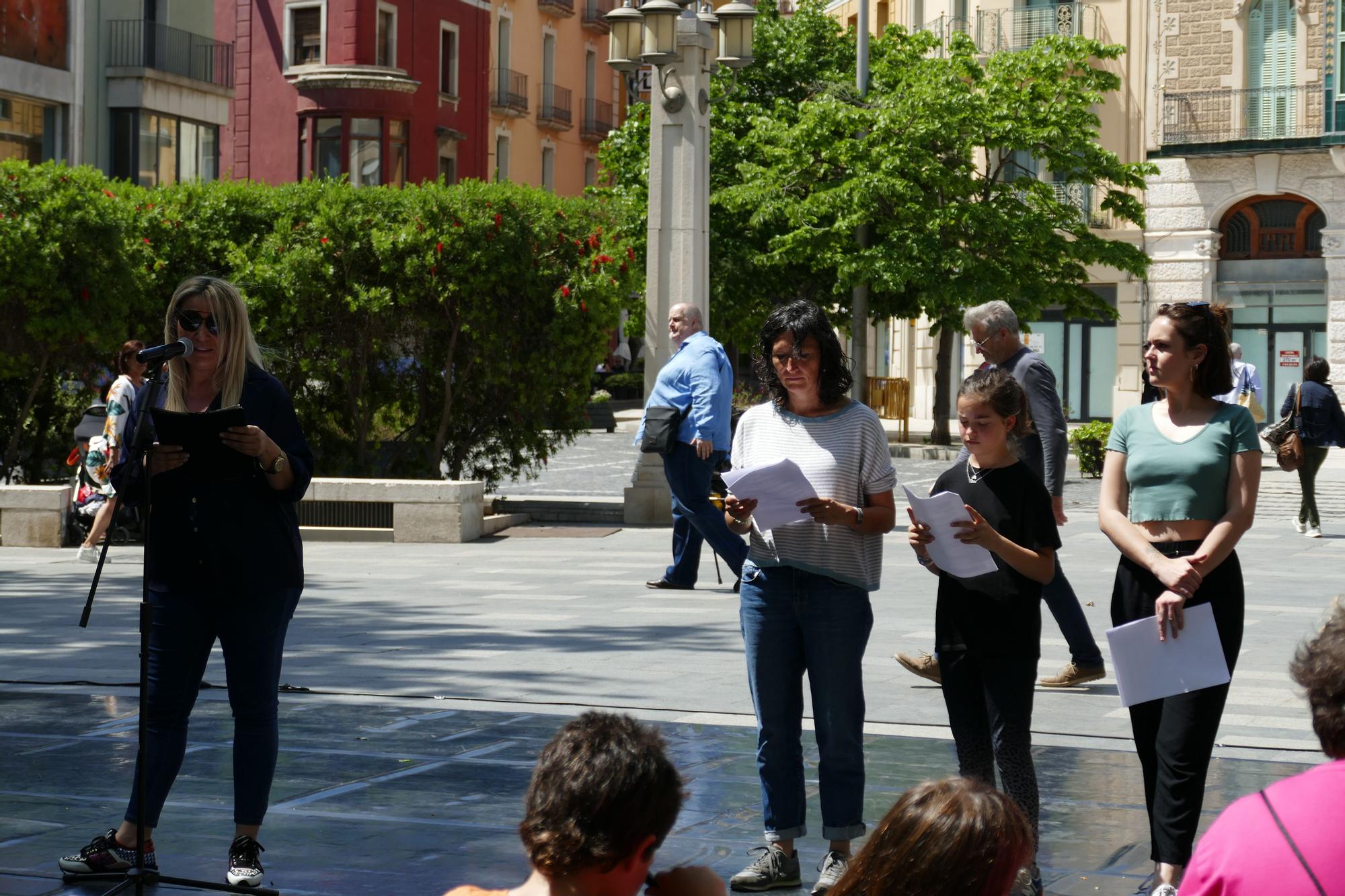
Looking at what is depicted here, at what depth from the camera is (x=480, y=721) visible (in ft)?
25.9

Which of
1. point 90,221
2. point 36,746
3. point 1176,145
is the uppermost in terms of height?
point 1176,145

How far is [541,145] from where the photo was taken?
61688 millimetres

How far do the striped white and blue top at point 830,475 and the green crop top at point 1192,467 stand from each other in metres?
0.72

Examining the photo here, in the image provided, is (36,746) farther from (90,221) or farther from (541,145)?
(541,145)

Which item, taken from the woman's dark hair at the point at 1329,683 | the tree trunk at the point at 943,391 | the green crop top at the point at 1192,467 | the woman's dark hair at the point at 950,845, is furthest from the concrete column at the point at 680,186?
the tree trunk at the point at 943,391

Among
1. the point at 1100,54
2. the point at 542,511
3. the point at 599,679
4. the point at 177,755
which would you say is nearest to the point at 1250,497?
the point at 177,755

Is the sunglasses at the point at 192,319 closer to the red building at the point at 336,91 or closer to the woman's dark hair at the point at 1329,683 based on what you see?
the woman's dark hair at the point at 1329,683

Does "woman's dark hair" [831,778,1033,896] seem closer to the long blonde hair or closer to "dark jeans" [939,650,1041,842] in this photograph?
"dark jeans" [939,650,1041,842]

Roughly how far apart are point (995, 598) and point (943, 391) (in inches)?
1184

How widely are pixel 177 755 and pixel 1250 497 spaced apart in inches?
128

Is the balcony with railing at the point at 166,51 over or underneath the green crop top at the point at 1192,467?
over

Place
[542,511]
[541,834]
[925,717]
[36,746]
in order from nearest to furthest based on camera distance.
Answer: [541,834]
[36,746]
[925,717]
[542,511]

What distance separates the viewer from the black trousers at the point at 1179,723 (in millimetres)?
5180

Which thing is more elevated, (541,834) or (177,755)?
(541,834)
